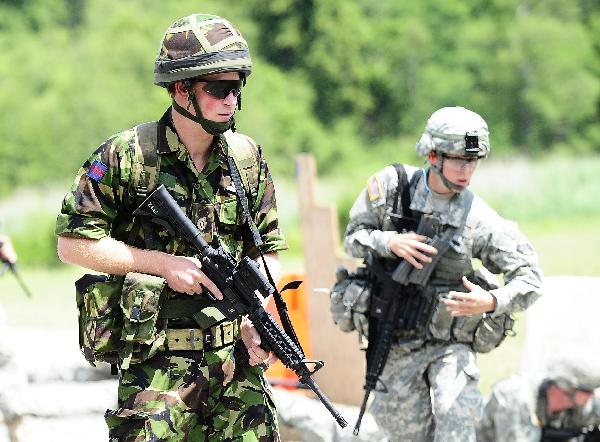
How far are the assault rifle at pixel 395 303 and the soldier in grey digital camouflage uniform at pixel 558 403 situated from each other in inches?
27.5

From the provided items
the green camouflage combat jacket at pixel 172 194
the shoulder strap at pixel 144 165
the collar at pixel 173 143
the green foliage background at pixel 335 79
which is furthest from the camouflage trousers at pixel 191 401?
the green foliage background at pixel 335 79

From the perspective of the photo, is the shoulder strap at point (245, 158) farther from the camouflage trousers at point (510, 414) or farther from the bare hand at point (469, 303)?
the camouflage trousers at point (510, 414)

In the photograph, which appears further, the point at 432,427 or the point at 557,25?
the point at 557,25

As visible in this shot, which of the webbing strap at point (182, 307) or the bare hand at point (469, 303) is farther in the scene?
the bare hand at point (469, 303)

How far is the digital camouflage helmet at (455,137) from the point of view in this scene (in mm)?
5512

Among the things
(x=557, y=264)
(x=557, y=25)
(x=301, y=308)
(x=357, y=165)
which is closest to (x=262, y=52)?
(x=357, y=165)

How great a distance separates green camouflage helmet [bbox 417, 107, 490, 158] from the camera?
5.51 meters

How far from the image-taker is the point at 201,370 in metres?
4.37

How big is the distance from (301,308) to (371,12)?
4391cm

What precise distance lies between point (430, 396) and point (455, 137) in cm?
118

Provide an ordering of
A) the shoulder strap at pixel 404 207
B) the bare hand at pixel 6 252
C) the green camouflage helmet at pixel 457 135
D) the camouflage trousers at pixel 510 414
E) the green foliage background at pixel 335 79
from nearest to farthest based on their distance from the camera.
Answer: the green camouflage helmet at pixel 457 135
the shoulder strap at pixel 404 207
the camouflage trousers at pixel 510 414
the bare hand at pixel 6 252
the green foliage background at pixel 335 79

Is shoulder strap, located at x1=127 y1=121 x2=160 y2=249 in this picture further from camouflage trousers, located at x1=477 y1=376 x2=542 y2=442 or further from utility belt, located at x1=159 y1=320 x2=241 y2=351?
camouflage trousers, located at x1=477 y1=376 x2=542 y2=442

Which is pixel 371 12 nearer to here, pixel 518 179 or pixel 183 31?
pixel 518 179

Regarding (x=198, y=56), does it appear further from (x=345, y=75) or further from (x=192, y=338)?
(x=345, y=75)
